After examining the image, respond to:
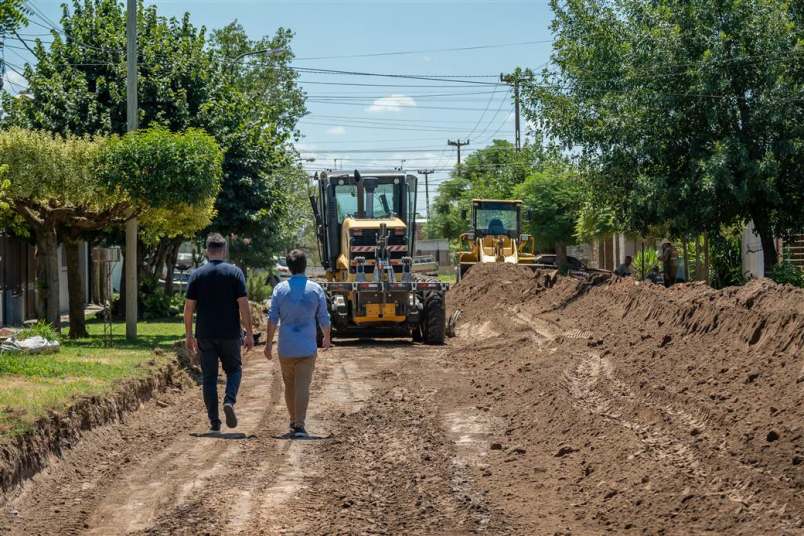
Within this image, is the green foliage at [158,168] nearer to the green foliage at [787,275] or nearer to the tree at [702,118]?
the tree at [702,118]

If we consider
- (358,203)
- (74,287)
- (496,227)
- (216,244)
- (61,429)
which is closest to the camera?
(61,429)

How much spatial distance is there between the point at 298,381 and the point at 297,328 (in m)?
0.54

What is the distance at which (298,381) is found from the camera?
37.2 ft

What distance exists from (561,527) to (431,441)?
360cm

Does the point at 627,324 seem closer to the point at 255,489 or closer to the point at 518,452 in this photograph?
the point at 518,452

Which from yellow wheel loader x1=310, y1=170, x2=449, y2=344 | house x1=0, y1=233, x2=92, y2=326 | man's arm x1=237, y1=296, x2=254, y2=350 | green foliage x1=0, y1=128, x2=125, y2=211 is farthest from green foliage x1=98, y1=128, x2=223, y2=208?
man's arm x1=237, y1=296, x2=254, y2=350

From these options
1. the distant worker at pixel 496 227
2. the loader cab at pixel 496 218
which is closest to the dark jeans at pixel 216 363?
the loader cab at pixel 496 218

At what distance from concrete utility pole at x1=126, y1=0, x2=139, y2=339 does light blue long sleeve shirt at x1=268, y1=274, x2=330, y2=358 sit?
1085 cm

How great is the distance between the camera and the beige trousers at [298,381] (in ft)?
37.2

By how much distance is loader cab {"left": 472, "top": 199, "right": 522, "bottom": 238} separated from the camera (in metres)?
39.2

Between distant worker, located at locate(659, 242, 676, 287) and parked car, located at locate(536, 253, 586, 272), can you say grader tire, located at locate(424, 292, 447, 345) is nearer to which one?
distant worker, located at locate(659, 242, 676, 287)

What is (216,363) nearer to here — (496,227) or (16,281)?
(16,281)

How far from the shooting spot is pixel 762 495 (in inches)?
293

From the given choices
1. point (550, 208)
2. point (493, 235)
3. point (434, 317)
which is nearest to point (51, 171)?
point (434, 317)
